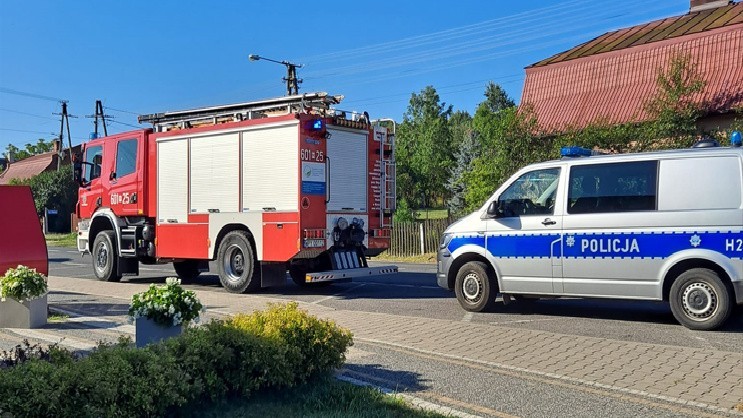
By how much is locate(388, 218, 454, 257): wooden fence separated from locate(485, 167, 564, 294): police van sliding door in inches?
583

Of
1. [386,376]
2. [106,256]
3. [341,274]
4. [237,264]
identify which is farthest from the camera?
[106,256]

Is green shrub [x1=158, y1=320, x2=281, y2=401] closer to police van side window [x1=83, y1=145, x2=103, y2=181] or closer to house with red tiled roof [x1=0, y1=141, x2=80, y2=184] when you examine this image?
police van side window [x1=83, y1=145, x2=103, y2=181]

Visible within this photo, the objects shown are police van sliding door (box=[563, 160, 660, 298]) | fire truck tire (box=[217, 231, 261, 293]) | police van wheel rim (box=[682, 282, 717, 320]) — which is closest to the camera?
police van wheel rim (box=[682, 282, 717, 320])

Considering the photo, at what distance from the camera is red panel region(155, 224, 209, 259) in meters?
14.2

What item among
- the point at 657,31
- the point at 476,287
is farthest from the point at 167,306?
the point at 657,31

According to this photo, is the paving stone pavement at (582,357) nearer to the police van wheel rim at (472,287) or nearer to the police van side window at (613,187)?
the police van wheel rim at (472,287)

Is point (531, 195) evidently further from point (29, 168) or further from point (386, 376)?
point (29, 168)

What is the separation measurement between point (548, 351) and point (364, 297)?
604cm

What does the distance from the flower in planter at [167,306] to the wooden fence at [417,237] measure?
18.9 metres

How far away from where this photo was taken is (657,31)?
23516 mm

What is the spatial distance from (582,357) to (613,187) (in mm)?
3089

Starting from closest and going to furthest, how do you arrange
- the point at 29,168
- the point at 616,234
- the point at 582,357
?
1. the point at 582,357
2. the point at 616,234
3. the point at 29,168

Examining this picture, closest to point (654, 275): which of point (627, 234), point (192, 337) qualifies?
point (627, 234)

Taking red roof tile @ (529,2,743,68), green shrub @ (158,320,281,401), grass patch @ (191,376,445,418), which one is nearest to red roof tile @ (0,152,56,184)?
red roof tile @ (529,2,743,68)
